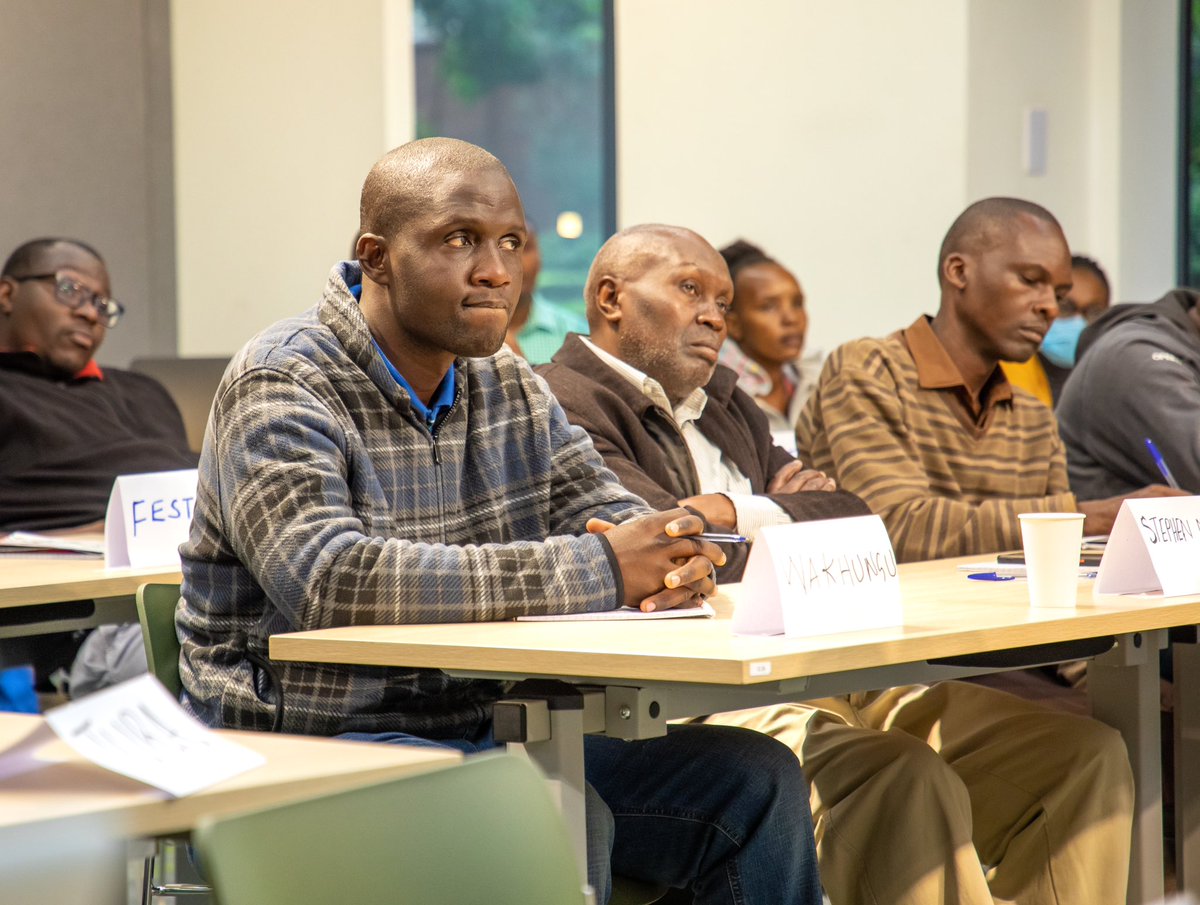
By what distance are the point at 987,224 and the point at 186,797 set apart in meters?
2.64

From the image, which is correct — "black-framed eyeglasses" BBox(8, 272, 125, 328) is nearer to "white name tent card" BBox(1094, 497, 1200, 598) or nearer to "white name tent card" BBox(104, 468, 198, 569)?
"white name tent card" BBox(104, 468, 198, 569)

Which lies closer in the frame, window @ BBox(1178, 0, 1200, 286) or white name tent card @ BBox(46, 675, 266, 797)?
white name tent card @ BBox(46, 675, 266, 797)

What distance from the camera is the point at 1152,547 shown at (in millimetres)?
2203

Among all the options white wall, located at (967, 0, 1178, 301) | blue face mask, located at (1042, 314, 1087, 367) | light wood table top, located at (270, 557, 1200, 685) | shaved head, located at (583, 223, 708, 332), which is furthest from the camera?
white wall, located at (967, 0, 1178, 301)

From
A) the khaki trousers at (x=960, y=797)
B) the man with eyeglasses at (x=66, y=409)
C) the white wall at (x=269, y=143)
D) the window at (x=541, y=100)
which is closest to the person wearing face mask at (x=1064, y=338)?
the window at (x=541, y=100)

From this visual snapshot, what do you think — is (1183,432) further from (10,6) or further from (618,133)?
(10,6)

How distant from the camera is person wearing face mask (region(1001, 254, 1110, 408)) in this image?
511cm

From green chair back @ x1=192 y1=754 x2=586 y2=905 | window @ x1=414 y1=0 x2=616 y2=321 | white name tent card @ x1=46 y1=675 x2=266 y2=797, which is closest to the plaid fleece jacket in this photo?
white name tent card @ x1=46 y1=675 x2=266 y2=797

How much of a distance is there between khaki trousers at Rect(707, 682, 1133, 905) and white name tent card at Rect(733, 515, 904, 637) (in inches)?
18.6

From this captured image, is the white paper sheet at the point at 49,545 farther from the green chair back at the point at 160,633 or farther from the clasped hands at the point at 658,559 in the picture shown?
the clasped hands at the point at 658,559

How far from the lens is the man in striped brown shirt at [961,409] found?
3057 millimetres

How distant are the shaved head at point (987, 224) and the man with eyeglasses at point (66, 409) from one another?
186cm

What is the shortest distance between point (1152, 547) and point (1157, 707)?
45 cm

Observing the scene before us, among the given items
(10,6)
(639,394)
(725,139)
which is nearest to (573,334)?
(639,394)
